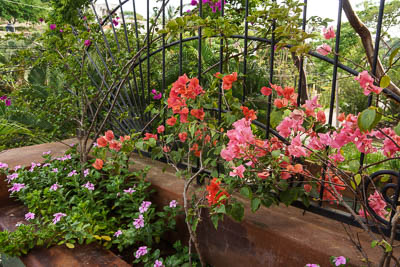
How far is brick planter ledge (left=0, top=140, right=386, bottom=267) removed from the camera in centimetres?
119

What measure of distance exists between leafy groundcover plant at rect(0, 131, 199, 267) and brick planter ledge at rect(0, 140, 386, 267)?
2.7 inches

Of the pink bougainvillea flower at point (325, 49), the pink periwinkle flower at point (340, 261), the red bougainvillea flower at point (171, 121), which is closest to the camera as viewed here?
the pink periwinkle flower at point (340, 261)

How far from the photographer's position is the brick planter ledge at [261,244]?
119 cm

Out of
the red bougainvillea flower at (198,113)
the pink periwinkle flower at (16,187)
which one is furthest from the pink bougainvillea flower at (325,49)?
the pink periwinkle flower at (16,187)

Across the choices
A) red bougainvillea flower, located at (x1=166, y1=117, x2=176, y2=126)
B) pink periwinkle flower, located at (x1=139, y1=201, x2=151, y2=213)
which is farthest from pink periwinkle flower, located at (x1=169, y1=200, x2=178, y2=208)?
red bougainvillea flower, located at (x1=166, y1=117, x2=176, y2=126)

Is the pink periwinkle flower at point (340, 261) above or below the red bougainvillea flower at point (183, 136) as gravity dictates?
below

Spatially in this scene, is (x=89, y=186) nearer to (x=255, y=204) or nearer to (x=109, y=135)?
(x=109, y=135)

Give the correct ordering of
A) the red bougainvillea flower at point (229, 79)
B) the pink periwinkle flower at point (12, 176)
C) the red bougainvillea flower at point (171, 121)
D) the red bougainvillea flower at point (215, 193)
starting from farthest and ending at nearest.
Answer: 1. the pink periwinkle flower at point (12, 176)
2. the red bougainvillea flower at point (171, 121)
3. the red bougainvillea flower at point (229, 79)
4. the red bougainvillea flower at point (215, 193)

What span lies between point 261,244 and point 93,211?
91 cm

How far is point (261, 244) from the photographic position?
1.33 meters

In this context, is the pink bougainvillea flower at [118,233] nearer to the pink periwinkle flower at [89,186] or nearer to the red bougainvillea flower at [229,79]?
the pink periwinkle flower at [89,186]

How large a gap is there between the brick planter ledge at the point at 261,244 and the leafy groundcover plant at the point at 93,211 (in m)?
0.07

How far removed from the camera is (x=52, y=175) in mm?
1922

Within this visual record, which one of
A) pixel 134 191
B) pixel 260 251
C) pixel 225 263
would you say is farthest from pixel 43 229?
pixel 260 251
